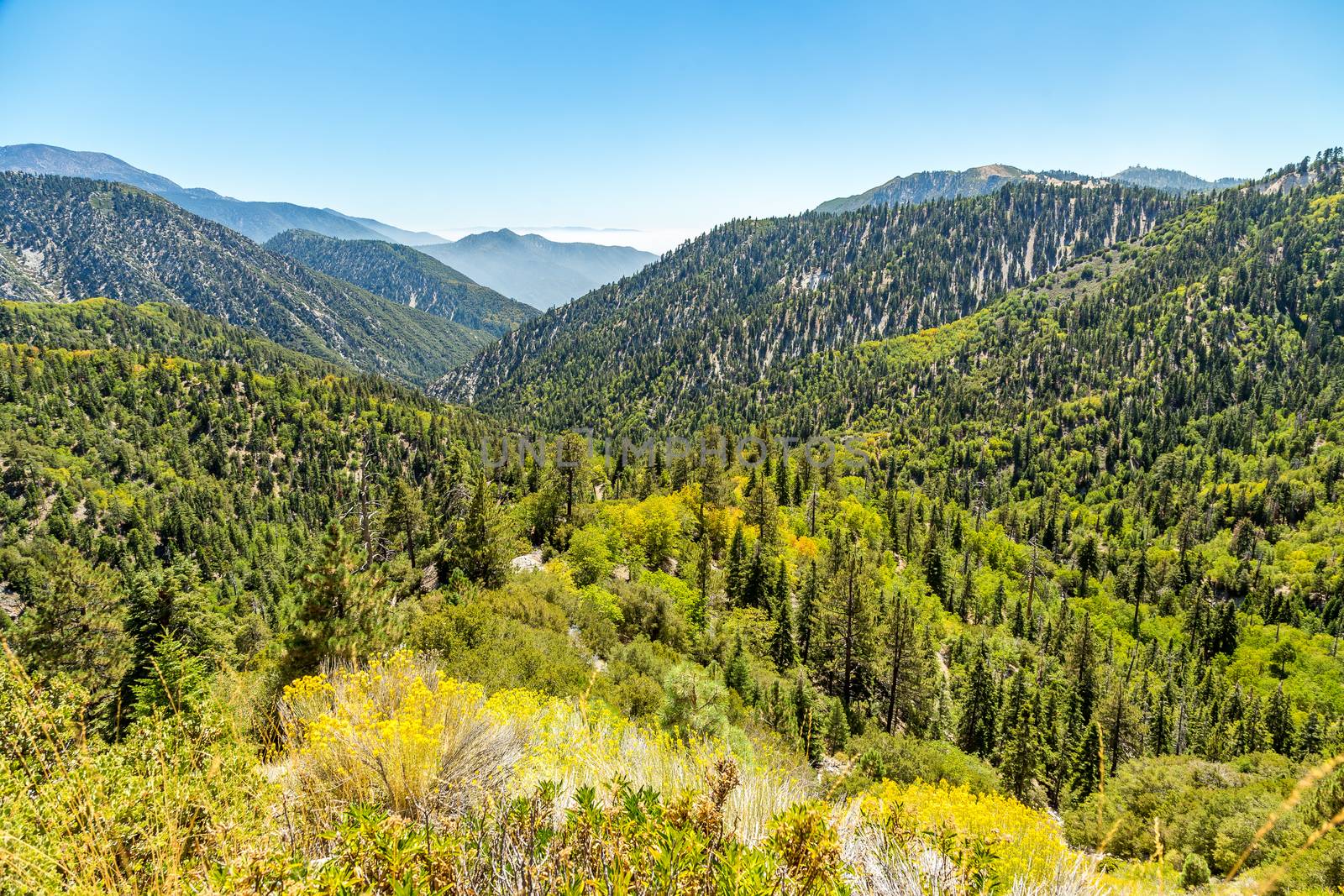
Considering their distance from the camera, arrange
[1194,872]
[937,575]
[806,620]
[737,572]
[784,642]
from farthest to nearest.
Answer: [937,575]
[737,572]
[806,620]
[784,642]
[1194,872]

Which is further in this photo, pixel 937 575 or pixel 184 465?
pixel 184 465

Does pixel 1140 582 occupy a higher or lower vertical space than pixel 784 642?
lower

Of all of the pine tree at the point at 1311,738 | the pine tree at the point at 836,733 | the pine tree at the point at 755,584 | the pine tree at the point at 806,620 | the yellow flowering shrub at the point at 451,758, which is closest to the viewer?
the yellow flowering shrub at the point at 451,758

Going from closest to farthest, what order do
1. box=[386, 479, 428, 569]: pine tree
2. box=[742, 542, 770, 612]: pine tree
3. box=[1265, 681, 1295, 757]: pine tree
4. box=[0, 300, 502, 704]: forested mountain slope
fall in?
box=[386, 479, 428, 569]: pine tree → box=[742, 542, 770, 612]: pine tree → box=[1265, 681, 1295, 757]: pine tree → box=[0, 300, 502, 704]: forested mountain slope

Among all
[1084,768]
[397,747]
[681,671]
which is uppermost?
[397,747]

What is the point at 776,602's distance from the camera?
51938mm

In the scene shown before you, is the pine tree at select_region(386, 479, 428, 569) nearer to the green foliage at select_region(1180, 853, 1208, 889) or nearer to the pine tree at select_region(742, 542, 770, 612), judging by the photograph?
the pine tree at select_region(742, 542, 770, 612)

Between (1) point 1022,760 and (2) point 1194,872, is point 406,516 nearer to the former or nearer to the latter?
(1) point 1022,760

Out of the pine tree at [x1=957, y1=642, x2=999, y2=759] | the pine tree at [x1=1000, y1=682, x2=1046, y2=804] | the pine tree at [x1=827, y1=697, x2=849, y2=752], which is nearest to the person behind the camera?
the pine tree at [x1=827, y1=697, x2=849, y2=752]

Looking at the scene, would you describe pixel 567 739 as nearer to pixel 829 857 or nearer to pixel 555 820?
pixel 555 820

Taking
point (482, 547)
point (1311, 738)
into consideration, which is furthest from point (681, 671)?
point (1311, 738)

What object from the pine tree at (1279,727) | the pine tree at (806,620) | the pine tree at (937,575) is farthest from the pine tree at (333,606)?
the pine tree at (1279,727)

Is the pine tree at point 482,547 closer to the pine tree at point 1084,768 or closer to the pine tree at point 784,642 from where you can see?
the pine tree at point 784,642

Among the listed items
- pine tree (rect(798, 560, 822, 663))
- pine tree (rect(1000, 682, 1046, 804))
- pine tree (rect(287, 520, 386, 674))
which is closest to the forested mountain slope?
pine tree (rect(798, 560, 822, 663))
